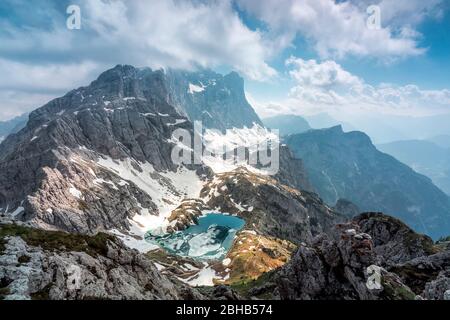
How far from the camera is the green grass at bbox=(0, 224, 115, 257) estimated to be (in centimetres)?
4484

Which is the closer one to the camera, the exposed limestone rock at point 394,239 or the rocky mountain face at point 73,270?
the rocky mountain face at point 73,270

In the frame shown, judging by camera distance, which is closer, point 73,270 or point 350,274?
point 73,270

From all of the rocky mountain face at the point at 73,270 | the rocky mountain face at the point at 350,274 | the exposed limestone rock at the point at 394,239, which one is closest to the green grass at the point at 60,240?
the rocky mountain face at the point at 73,270

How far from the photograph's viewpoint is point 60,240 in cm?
4741

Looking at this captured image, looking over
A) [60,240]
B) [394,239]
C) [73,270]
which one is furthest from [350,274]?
[394,239]

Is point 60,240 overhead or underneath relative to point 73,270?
overhead

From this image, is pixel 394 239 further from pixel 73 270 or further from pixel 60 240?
pixel 73 270

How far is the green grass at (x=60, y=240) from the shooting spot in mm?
44844

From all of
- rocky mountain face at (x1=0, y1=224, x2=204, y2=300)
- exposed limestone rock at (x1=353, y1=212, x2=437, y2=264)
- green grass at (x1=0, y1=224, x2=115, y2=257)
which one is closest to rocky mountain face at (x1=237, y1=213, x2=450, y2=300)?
exposed limestone rock at (x1=353, y1=212, x2=437, y2=264)

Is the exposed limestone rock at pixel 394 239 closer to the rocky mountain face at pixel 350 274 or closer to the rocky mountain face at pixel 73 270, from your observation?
the rocky mountain face at pixel 350 274

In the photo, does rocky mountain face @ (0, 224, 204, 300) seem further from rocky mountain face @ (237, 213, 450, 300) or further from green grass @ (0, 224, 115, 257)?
rocky mountain face @ (237, 213, 450, 300)

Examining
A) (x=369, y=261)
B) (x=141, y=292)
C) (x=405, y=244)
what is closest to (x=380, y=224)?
(x=405, y=244)

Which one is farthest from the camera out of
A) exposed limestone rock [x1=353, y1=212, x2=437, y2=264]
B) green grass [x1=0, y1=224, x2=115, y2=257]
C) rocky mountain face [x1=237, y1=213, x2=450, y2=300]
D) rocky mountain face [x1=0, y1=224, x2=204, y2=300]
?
exposed limestone rock [x1=353, y1=212, x2=437, y2=264]
